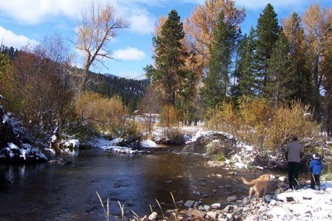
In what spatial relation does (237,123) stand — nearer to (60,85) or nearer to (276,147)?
(276,147)

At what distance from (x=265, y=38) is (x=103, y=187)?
80.9 feet

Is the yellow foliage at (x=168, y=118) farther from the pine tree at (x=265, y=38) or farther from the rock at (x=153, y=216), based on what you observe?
the rock at (x=153, y=216)

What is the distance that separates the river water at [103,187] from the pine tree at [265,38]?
652 inches

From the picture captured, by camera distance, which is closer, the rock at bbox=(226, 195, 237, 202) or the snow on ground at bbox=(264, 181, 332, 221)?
the snow on ground at bbox=(264, 181, 332, 221)

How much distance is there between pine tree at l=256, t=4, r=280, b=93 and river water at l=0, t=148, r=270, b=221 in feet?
54.4

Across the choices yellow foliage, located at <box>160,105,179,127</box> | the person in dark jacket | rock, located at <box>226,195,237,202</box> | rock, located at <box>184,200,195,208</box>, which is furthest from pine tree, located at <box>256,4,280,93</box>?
rock, located at <box>184,200,195,208</box>

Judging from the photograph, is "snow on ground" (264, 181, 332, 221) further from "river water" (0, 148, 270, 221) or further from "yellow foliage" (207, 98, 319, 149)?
"yellow foliage" (207, 98, 319, 149)

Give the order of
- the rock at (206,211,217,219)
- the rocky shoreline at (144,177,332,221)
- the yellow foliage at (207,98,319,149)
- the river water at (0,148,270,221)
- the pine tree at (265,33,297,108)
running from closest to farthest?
the rocky shoreline at (144,177,332,221) < the rock at (206,211,217,219) < the river water at (0,148,270,221) < the yellow foliage at (207,98,319,149) < the pine tree at (265,33,297,108)

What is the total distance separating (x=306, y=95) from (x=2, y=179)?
27301 millimetres

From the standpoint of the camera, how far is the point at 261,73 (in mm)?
31062

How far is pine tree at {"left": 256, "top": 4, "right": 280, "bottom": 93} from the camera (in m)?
31.2

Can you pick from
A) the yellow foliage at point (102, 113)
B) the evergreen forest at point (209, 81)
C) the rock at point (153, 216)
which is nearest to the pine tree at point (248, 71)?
the evergreen forest at point (209, 81)

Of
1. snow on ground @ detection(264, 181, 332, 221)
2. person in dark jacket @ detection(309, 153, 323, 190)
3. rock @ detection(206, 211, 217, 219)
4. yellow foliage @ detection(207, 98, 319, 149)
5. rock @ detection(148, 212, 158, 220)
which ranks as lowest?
rock @ detection(148, 212, 158, 220)

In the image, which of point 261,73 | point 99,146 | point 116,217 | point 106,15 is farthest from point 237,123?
point 106,15
